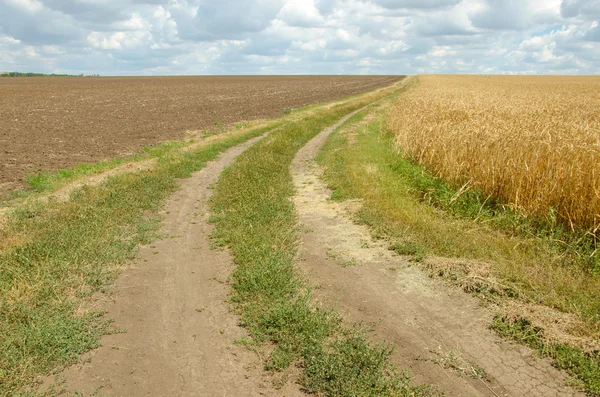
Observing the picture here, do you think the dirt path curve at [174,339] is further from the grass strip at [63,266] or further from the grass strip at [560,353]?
the grass strip at [560,353]

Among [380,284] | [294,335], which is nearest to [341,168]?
[380,284]

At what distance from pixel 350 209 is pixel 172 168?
609 cm

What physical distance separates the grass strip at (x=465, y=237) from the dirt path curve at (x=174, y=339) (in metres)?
2.90

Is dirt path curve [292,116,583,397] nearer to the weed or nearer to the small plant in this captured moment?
the weed

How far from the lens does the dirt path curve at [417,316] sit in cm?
403

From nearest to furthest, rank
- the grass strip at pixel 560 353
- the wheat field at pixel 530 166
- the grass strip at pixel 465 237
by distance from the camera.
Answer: the grass strip at pixel 560 353 < the grass strip at pixel 465 237 < the wheat field at pixel 530 166

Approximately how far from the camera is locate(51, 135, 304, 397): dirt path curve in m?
3.98

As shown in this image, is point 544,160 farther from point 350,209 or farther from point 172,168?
point 172,168

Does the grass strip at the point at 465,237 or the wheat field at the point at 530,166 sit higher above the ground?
the wheat field at the point at 530,166

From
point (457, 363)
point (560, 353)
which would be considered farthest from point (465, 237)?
point (457, 363)

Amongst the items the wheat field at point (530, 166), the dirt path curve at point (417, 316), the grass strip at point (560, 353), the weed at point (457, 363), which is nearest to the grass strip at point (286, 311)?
the dirt path curve at point (417, 316)

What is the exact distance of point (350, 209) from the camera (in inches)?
357

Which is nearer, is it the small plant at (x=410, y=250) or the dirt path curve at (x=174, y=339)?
the dirt path curve at (x=174, y=339)

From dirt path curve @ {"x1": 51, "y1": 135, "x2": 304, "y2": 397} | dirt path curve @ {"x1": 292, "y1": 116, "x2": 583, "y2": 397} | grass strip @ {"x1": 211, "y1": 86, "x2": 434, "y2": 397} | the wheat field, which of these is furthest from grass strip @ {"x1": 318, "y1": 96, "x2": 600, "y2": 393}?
dirt path curve @ {"x1": 51, "y1": 135, "x2": 304, "y2": 397}
